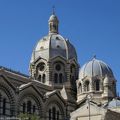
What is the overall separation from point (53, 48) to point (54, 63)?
99.6 inches

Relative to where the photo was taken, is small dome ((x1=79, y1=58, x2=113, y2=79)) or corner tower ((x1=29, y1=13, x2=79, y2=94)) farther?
small dome ((x1=79, y1=58, x2=113, y2=79))

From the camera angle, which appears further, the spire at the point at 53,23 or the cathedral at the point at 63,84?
the spire at the point at 53,23

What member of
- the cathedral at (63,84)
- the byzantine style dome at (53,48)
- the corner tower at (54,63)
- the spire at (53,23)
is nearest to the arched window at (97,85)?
the cathedral at (63,84)

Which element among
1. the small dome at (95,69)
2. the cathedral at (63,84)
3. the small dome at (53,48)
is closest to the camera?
the cathedral at (63,84)

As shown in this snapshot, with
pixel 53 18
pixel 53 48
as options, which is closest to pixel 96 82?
pixel 53 48

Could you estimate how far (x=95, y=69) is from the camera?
68562mm

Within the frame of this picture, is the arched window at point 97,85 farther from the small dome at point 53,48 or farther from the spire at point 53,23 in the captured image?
the spire at point 53,23

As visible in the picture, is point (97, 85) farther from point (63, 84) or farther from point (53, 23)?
point (53, 23)

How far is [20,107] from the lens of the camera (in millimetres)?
52438

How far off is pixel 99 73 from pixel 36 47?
37.7ft

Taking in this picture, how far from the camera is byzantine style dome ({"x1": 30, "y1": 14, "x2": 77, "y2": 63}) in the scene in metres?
68.5

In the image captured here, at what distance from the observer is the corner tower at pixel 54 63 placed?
67.6m

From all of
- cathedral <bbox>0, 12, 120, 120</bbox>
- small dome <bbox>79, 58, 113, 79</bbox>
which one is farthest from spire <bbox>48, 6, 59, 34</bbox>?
small dome <bbox>79, 58, 113, 79</bbox>

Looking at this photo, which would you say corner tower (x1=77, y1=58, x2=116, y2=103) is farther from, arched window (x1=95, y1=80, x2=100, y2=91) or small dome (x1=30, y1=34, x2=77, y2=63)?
small dome (x1=30, y1=34, x2=77, y2=63)
